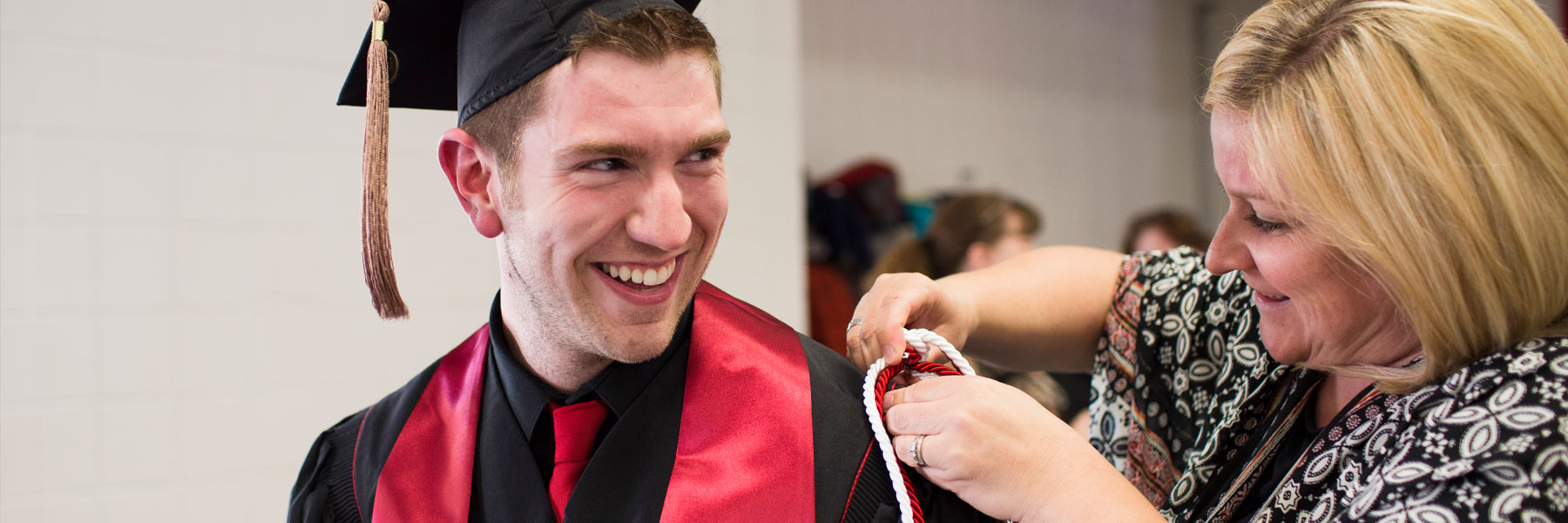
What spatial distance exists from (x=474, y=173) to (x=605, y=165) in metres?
0.22

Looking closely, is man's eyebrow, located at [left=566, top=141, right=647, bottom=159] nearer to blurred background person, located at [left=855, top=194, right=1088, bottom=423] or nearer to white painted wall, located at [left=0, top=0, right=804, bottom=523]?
white painted wall, located at [left=0, top=0, right=804, bottom=523]

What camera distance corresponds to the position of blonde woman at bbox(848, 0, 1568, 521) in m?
0.97

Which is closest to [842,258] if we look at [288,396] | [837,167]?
[837,167]

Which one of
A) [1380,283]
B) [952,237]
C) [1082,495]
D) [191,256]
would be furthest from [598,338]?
[952,237]

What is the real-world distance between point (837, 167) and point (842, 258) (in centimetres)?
60

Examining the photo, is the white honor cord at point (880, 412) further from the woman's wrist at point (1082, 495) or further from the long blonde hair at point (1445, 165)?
the long blonde hair at point (1445, 165)

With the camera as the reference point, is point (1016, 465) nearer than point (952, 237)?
Yes

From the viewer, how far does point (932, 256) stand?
3555 millimetres

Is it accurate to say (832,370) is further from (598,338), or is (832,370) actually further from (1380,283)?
(1380,283)

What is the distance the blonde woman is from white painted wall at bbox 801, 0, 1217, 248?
149 inches

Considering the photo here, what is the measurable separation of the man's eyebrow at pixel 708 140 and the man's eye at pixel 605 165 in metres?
0.08

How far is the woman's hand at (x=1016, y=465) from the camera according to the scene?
1049 mm

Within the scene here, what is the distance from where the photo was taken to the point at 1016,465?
41.8 inches

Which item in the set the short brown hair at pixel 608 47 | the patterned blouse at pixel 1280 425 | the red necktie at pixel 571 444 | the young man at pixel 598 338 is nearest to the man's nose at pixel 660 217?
the young man at pixel 598 338
